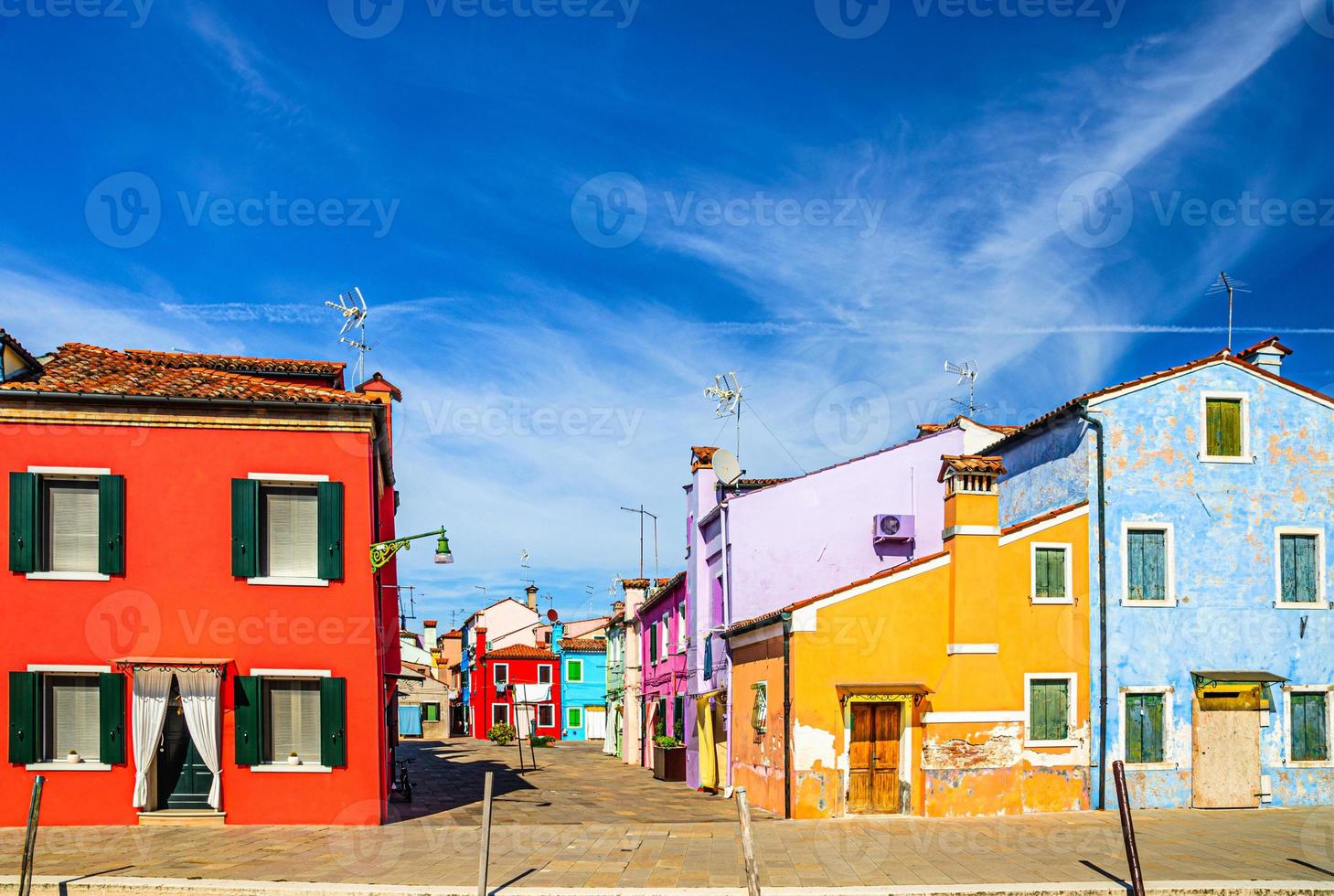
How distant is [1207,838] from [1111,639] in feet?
15.4

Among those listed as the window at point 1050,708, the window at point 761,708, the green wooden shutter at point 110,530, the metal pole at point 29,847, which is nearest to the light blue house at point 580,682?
the window at point 761,708

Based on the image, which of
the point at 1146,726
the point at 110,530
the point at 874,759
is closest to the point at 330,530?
the point at 110,530

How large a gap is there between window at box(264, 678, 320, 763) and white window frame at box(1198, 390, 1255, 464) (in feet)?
55.2

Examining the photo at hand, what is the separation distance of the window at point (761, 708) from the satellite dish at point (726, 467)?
7249 millimetres

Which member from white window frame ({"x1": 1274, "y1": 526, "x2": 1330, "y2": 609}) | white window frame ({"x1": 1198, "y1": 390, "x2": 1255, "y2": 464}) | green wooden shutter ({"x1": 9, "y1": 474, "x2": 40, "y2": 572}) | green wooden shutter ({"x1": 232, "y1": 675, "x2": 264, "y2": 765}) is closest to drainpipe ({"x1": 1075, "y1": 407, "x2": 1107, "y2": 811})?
white window frame ({"x1": 1198, "y1": 390, "x2": 1255, "y2": 464})

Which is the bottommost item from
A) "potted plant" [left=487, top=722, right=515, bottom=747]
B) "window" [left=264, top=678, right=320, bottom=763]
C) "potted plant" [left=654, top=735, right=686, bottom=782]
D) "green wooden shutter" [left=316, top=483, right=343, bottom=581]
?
"potted plant" [left=487, top=722, right=515, bottom=747]

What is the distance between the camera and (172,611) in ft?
62.0

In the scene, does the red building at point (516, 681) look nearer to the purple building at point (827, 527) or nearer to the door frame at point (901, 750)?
the purple building at point (827, 527)

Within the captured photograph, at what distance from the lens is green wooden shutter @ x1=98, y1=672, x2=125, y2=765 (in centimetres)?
1838

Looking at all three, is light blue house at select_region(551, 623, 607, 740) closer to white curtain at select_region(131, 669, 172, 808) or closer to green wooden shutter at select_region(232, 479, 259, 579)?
green wooden shutter at select_region(232, 479, 259, 579)

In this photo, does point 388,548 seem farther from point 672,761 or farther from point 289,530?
point 672,761

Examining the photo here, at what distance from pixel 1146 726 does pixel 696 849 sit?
381 inches

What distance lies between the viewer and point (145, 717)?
18.5 m

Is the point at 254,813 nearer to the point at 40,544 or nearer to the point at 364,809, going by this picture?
the point at 364,809
